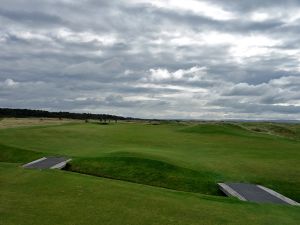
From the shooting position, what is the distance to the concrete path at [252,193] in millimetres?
18256

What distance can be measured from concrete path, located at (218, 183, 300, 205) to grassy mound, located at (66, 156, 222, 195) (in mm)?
1165

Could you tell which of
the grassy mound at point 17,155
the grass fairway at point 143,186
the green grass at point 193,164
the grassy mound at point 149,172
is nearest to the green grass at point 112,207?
the grass fairway at point 143,186

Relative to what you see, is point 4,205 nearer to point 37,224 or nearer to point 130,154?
point 37,224

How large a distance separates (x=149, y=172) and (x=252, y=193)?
26.0ft

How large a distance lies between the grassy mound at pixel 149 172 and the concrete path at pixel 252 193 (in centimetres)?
117

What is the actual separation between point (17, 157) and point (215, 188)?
17951 millimetres

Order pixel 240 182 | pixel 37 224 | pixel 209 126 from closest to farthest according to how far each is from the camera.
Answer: pixel 37 224
pixel 240 182
pixel 209 126

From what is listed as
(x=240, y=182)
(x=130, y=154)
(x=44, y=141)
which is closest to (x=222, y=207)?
(x=240, y=182)

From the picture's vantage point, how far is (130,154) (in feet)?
98.9

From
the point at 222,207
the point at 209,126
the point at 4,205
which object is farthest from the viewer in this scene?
the point at 209,126

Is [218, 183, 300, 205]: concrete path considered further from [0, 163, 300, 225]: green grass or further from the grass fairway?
[0, 163, 300, 225]: green grass

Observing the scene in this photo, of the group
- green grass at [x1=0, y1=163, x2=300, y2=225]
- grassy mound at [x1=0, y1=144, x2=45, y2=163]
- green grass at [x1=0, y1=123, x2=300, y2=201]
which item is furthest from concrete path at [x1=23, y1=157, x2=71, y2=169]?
green grass at [x1=0, y1=163, x2=300, y2=225]

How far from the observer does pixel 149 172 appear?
86.0ft

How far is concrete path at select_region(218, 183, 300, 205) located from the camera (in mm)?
18256
